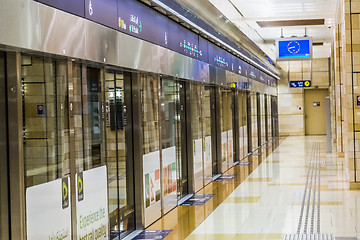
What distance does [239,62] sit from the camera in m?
17.3

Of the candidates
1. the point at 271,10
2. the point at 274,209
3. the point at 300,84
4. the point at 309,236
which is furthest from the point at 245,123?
the point at 300,84

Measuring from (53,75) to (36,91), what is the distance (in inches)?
15.5

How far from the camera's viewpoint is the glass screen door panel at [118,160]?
7062mm

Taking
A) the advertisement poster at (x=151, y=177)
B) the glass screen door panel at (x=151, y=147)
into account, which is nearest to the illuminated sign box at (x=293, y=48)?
the glass screen door panel at (x=151, y=147)

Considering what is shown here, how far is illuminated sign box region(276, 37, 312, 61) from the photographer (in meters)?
19.8

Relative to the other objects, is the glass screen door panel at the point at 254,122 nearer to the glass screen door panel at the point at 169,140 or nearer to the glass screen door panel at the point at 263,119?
the glass screen door panel at the point at 263,119

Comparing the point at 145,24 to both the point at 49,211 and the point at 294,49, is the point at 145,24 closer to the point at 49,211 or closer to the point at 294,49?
the point at 49,211

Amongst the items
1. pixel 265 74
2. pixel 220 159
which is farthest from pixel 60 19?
pixel 265 74

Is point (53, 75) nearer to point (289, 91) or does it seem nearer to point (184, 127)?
point (184, 127)

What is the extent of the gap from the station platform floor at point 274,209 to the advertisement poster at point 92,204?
1.14 m

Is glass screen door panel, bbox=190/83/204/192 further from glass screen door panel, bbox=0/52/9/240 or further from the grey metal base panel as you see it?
glass screen door panel, bbox=0/52/9/240

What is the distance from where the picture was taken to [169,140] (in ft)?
31.2

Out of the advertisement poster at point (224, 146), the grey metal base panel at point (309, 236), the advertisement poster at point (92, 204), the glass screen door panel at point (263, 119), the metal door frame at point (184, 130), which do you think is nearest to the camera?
the advertisement poster at point (92, 204)

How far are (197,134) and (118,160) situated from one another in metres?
4.46
